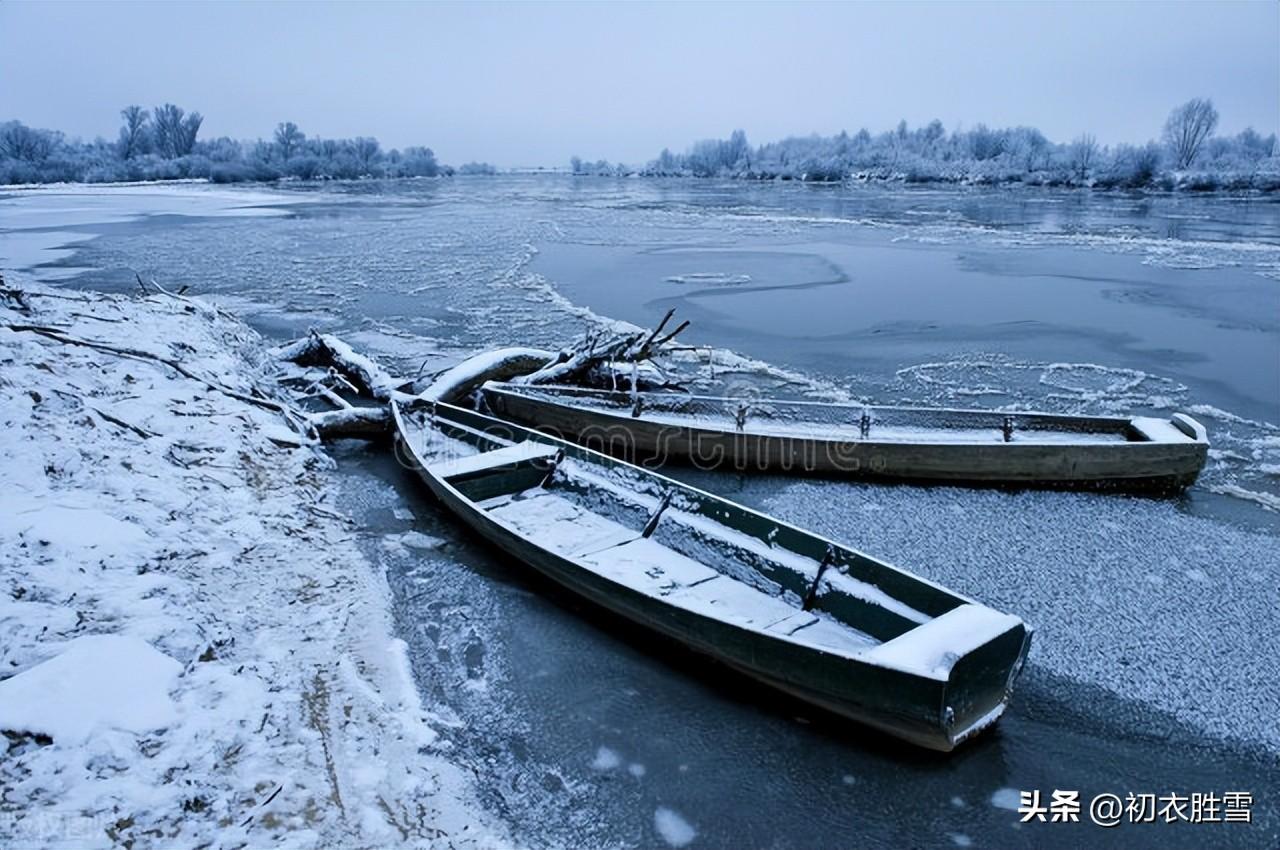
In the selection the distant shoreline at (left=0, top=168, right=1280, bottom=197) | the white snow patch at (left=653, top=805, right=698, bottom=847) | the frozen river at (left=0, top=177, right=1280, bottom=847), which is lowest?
the white snow patch at (left=653, top=805, right=698, bottom=847)

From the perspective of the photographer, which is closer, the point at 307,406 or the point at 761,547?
the point at 761,547

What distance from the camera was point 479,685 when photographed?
6.02 meters

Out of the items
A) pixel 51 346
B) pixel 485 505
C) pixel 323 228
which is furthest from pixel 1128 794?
pixel 323 228

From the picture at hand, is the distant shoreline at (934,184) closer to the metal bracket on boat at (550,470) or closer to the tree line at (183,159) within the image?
the tree line at (183,159)

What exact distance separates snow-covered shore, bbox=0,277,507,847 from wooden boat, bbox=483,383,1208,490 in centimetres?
362

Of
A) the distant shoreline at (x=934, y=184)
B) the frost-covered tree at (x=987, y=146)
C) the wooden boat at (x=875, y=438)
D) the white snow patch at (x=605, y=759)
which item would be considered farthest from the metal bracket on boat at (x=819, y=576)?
the frost-covered tree at (x=987, y=146)

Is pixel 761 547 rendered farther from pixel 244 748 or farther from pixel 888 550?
pixel 244 748

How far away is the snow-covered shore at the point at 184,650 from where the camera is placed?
4.25m

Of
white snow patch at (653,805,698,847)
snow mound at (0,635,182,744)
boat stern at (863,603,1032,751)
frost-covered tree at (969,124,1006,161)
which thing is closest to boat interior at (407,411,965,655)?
boat stern at (863,603,1032,751)

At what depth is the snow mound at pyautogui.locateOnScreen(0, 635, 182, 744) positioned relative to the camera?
436cm

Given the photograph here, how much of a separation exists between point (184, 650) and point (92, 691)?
724 mm

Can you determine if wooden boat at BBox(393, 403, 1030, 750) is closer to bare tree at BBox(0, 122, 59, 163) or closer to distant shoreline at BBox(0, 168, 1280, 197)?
distant shoreline at BBox(0, 168, 1280, 197)

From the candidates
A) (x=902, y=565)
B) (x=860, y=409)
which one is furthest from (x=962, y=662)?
(x=860, y=409)

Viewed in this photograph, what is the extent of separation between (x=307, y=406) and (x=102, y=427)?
16.3 ft
